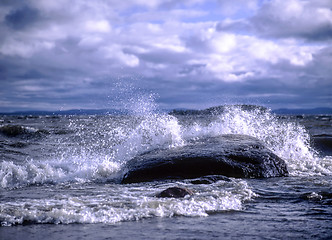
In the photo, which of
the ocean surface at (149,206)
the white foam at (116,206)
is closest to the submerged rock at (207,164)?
the ocean surface at (149,206)

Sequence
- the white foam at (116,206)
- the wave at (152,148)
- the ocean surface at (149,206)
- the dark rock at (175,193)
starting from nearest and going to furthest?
the ocean surface at (149,206) → the white foam at (116,206) → the dark rock at (175,193) → the wave at (152,148)

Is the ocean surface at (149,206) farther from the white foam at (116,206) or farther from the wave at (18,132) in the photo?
the wave at (18,132)

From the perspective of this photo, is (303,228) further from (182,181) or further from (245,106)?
(245,106)

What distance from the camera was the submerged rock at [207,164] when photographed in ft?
21.8

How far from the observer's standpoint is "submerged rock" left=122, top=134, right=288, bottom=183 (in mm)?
6652

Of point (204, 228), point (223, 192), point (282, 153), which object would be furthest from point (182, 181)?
point (282, 153)

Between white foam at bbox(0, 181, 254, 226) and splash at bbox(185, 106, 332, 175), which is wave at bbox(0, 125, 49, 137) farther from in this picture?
white foam at bbox(0, 181, 254, 226)

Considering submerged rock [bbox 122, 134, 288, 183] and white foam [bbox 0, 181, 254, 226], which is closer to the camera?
white foam [bbox 0, 181, 254, 226]

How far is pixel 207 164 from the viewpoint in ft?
22.4

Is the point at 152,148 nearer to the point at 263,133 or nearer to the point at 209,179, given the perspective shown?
the point at 209,179

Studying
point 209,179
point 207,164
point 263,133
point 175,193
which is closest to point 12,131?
point 263,133

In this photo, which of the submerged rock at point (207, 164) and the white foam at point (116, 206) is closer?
the white foam at point (116, 206)

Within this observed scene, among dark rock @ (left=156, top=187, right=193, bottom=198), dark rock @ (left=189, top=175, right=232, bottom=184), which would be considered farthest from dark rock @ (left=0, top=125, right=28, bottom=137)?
dark rock @ (left=156, top=187, right=193, bottom=198)

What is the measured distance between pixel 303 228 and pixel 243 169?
10.8 feet
